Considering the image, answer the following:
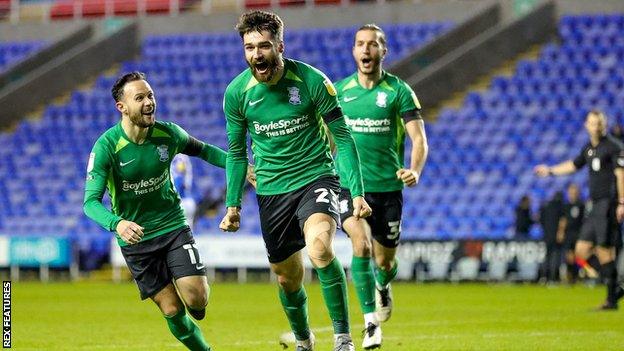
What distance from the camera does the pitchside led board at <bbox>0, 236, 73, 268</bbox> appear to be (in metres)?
26.2

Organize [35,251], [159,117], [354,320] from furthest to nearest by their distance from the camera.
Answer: [159,117]
[35,251]
[354,320]

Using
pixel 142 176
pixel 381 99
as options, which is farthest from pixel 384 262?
pixel 142 176

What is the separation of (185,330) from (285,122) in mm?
1591

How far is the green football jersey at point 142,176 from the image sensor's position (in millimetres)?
9188

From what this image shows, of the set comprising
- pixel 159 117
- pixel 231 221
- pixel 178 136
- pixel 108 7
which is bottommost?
pixel 231 221

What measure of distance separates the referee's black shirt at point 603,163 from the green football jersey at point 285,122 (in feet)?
22.5

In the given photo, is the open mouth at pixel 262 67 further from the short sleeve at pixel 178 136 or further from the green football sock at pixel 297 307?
the green football sock at pixel 297 307

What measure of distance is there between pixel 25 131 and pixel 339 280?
24685mm

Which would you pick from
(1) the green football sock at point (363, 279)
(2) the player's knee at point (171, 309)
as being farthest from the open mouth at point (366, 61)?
(2) the player's knee at point (171, 309)

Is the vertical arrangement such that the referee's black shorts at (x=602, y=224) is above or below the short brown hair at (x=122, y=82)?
below

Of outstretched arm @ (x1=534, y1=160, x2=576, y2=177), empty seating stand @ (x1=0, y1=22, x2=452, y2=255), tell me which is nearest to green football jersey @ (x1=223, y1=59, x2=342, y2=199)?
outstretched arm @ (x1=534, y1=160, x2=576, y2=177)

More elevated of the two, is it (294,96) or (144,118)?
(294,96)

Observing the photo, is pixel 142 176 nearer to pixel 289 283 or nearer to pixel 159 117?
pixel 289 283

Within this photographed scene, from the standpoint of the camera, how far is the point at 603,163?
50.1ft
